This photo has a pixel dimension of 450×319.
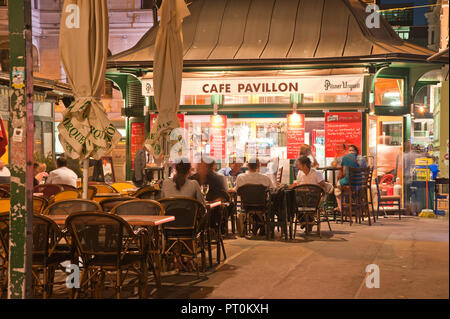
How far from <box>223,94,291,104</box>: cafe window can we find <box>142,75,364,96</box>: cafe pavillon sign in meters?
0.52

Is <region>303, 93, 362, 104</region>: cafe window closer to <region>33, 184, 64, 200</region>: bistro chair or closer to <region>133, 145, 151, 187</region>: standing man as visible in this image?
<region>133, 145, 151, 187</region>: standing man

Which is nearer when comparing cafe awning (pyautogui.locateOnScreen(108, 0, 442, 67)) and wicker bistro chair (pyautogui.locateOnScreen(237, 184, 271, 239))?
wicker bistro chair (pyautogui.locateOnScreen(237, 184, 271, 239))

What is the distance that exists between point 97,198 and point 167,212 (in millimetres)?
2343

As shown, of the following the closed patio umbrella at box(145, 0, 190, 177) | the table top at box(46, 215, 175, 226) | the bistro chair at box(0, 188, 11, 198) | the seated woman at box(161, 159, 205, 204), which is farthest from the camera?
the closed patio umbrella at box(145, 0, 190, 177)

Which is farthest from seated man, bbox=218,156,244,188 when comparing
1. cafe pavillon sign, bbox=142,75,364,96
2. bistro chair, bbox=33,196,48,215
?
bistro chair, bbox=33,196,48,215

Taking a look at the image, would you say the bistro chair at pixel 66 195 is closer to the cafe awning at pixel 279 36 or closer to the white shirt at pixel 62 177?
the white shirt at pixel 62 177

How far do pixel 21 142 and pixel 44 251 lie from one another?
1.66 meters

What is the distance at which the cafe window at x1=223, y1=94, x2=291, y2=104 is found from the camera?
635 inches

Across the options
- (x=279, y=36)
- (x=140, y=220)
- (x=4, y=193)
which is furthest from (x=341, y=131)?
(x=140, y=220)

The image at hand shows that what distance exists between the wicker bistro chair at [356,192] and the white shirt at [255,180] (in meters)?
2.67

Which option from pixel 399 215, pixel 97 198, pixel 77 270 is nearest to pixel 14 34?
pixel 77 270

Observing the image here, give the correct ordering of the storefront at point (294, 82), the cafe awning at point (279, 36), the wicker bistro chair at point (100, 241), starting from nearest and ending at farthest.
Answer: the wicker bistro chair at point (100, 241) < the storefront at point (294, 82) < the cafe awning at point (279, 36)

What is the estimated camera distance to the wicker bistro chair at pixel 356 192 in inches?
533

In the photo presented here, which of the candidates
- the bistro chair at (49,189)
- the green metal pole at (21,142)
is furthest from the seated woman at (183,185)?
the green metal pole at (21,142)
